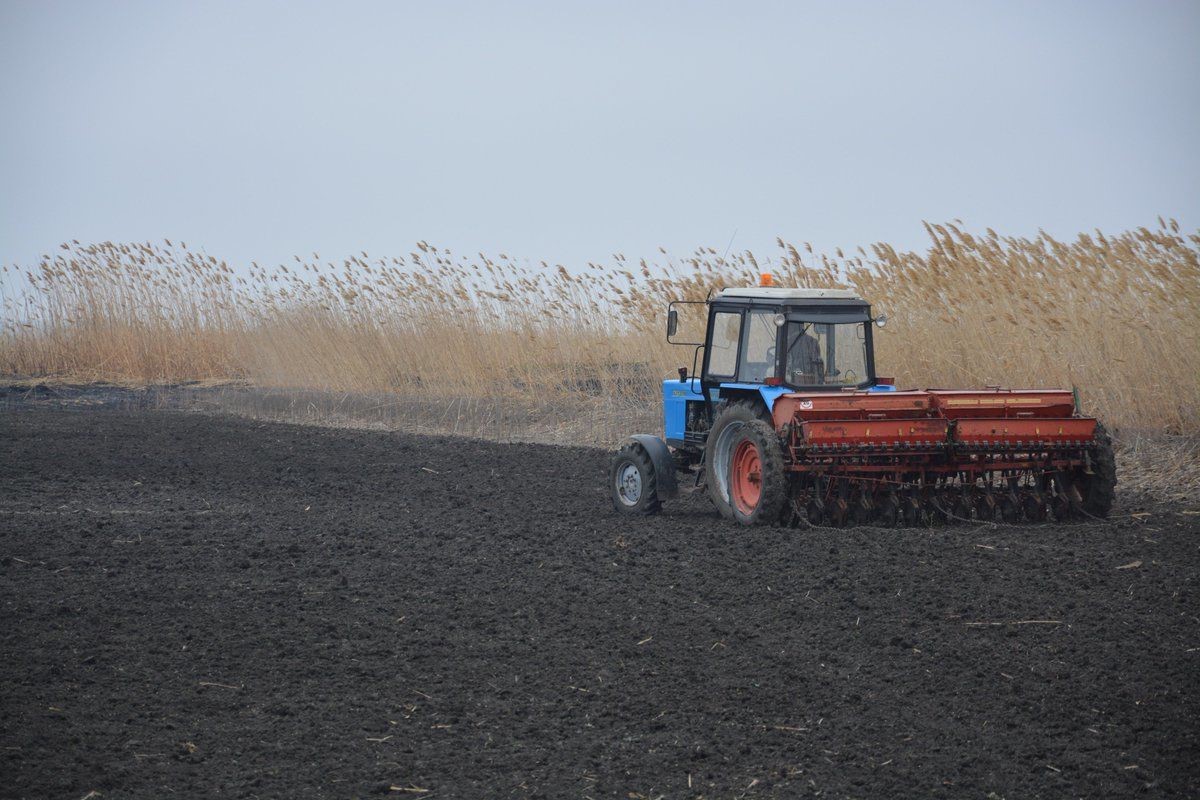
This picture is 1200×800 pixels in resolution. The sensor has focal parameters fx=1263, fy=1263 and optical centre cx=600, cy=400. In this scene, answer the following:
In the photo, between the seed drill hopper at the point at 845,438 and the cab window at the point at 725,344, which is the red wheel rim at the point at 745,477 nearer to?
the seed drill hopper at the point at 845,438

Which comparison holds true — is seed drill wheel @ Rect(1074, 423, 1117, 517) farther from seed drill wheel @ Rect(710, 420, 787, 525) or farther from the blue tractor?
seed drill wheel @ Rect(710, 420, 787, 525)

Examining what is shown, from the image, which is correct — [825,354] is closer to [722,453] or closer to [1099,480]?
[722,453]

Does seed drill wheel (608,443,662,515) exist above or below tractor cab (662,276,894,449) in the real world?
below

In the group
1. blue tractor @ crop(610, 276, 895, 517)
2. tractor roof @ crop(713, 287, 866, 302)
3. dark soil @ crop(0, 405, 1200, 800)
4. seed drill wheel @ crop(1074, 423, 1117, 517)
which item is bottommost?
dark soil @ crop(0, 405, 1200, 800)

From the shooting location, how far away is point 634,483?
9.02 m

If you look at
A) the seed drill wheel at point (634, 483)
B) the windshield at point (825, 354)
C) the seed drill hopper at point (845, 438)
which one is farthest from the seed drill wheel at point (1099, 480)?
the seed drill wheel at point (634, 483)

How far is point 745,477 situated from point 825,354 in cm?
102

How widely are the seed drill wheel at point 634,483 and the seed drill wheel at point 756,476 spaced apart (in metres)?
0.65

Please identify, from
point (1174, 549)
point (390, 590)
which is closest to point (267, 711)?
point (390, 590)

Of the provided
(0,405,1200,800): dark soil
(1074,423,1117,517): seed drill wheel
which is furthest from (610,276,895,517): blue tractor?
(1074,423,1117,517): seed drill wheel

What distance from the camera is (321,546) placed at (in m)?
7.73

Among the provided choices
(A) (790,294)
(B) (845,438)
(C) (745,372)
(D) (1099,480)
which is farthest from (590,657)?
(D) (1099,480)

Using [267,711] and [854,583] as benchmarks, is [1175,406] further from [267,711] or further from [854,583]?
[267,711]

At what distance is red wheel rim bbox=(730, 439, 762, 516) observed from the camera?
8117mm
